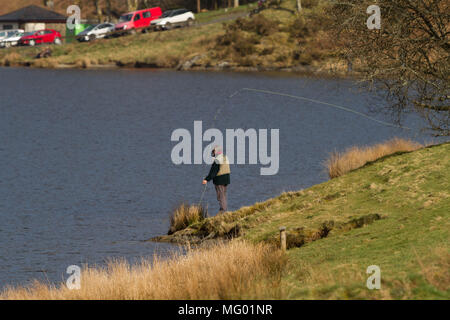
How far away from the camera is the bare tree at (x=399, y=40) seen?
20.1m

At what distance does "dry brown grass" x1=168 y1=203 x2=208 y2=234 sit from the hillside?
531mm

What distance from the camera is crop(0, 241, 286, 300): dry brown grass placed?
427 inches

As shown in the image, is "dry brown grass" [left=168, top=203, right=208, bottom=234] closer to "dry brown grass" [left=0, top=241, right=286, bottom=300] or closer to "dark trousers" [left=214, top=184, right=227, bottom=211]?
"dark trousers" [left=214, top=184, right=227, bottom=211]

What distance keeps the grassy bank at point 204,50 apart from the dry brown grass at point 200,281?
71115 millimetres

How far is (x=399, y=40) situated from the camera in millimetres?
19984

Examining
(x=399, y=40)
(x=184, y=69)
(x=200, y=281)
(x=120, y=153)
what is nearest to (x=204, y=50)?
(x=184, y=69)

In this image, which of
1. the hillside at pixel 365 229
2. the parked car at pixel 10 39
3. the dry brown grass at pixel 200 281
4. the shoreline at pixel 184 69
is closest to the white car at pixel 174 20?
the shoreline at pixel 184 69

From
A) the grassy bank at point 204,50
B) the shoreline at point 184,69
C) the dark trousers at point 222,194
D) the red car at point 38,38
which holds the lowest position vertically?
the dark trousers at point 222,194

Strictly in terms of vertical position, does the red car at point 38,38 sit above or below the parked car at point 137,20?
below

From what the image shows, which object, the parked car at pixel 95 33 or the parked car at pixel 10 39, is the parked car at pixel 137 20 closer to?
the parked car at pixel 95 33

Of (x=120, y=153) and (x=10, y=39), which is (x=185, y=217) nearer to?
(x=120, y=153)

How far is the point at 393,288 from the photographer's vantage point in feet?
34.1

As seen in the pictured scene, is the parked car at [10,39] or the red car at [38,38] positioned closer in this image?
the red car at [38,38]
